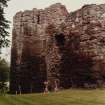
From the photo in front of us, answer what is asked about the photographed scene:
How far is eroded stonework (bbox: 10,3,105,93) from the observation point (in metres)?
22.2

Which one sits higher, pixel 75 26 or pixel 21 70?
pixel 75 26

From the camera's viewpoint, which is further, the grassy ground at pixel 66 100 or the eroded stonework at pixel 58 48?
the eroded stonework at pixel 58 48

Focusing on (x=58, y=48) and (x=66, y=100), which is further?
(x=58, y=48)

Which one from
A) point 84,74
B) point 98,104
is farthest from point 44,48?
point 98,104

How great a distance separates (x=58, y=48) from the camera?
977 inches

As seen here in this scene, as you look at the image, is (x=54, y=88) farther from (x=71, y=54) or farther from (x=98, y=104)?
(x=98, y=104)

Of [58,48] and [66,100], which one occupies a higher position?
[58,48]

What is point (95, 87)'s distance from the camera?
851 inches

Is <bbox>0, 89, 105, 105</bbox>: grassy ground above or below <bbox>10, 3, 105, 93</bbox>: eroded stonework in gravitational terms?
below

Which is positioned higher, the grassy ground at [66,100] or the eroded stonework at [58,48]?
the eroded stonework at [58,48]

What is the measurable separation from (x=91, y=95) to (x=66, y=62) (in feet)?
18.9

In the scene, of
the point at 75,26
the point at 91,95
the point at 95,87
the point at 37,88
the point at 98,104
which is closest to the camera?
the point at 98,104

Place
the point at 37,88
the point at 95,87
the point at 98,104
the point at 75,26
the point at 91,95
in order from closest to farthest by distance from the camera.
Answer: the point at 98,104 < the point at 91,95 < the point at 95,87 < the point at 75,26 < the point at 37,88

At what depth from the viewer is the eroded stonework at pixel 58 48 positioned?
874 inches
